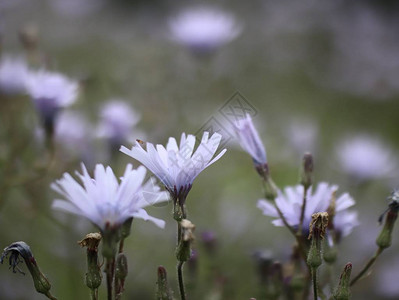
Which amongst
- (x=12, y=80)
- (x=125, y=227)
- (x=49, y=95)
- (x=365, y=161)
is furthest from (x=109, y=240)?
(x=365, y=161)

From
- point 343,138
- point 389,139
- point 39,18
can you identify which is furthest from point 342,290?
point 39,18

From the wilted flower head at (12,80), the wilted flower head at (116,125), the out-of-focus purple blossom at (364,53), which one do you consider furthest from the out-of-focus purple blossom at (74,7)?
the wilted flower head at (116,125)

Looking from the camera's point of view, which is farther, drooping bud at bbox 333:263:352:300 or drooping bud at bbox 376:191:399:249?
drooping bud at bbox 376:191:399:249

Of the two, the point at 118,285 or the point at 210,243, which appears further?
the point at 210,243

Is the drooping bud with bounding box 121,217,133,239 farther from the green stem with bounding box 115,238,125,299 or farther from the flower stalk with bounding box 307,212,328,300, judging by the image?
the flower stalk with bounding box 307,212,328,300

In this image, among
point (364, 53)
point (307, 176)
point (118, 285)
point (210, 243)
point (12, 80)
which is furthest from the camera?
point (364, 53)

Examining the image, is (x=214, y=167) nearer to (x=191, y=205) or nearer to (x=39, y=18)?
(x=191, y=205)

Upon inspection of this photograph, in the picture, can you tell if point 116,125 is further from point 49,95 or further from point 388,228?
point 388,228

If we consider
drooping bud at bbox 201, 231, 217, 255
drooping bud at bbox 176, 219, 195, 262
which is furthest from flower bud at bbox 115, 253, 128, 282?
drooping bud at bbox 201, 231, 217, 255
